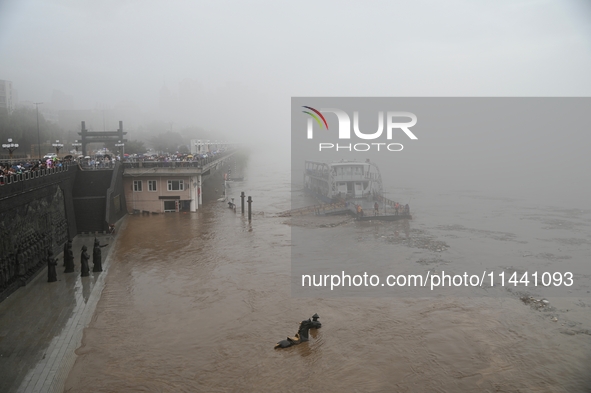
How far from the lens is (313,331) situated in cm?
1569

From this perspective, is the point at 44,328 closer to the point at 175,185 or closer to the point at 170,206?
the point at 170,206

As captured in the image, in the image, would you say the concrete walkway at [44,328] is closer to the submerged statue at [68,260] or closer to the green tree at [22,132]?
the submerged statue at [68,260]

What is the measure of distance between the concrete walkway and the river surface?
1.45ft

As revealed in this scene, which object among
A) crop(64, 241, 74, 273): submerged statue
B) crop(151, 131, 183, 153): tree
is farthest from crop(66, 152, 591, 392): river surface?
crop(151, 131, 183, 153): tree

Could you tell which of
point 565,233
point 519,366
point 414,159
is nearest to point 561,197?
point 565,233

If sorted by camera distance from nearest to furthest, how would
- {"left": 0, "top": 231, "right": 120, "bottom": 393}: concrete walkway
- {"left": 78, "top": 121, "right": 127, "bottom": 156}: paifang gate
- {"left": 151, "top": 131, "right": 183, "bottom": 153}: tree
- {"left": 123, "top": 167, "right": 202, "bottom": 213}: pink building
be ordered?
{"left": 0, "top": 231, "right": 120, "bottom": 393}: concrete walkway → {"left": 123, "top": 167, "right": 202, "bottom": 213}: pink building → {"left": 78, "top": 121, "right": 127, "bottom": 156}: paifang gate → {"left": 151, "top": 131, "right": 183, "bottom": 153}: tree

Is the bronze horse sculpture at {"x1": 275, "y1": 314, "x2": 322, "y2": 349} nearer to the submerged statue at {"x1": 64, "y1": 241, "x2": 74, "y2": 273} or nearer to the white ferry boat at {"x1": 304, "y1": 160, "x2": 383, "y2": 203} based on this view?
the submerged statue at {"x1": 64, "y1": 241, "x2": 74, "y2": 273}

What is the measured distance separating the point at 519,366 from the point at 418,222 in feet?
77.6

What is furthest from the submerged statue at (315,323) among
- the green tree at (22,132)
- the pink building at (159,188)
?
the green tree at (22,132)

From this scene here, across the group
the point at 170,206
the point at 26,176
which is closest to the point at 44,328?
the point at 26,176

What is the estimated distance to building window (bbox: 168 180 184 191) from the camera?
3750 centimetres

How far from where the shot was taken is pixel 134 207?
36750mm

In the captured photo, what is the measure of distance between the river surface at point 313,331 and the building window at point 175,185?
894cm

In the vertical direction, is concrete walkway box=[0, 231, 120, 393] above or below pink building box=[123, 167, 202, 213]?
below
